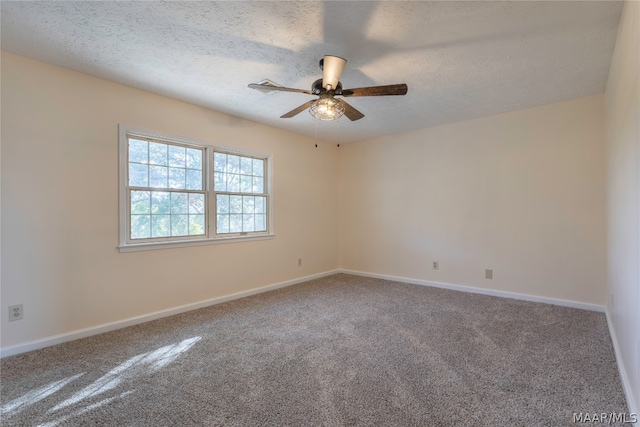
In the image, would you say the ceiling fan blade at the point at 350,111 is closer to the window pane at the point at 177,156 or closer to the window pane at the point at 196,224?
the window pane at the point at 177,156

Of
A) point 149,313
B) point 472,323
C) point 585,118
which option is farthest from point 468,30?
point 149,313

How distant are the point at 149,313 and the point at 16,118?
6.95 ft

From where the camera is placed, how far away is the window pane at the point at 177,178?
351 centimetres

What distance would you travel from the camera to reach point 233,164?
418cm

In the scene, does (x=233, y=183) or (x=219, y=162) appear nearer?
(x=219, y=162)

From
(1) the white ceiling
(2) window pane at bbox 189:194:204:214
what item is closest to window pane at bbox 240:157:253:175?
(2) window pane at bbox 189:194:204:214

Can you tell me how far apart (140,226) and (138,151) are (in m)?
0.81

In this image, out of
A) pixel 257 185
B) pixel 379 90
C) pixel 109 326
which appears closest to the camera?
pixel 379 90

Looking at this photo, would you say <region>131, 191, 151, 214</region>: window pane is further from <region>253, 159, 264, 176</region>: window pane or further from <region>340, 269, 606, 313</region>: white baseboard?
<region>340, 269, 606, 313</region>: white baseboard

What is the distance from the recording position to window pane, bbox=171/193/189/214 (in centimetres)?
354

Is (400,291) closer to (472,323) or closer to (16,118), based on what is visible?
(472,323)

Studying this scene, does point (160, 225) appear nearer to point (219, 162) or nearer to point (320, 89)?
point (219, 162)

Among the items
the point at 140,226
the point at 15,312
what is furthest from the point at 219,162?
the point at 15,312

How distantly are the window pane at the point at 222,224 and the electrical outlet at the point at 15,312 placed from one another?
1.93 metres
